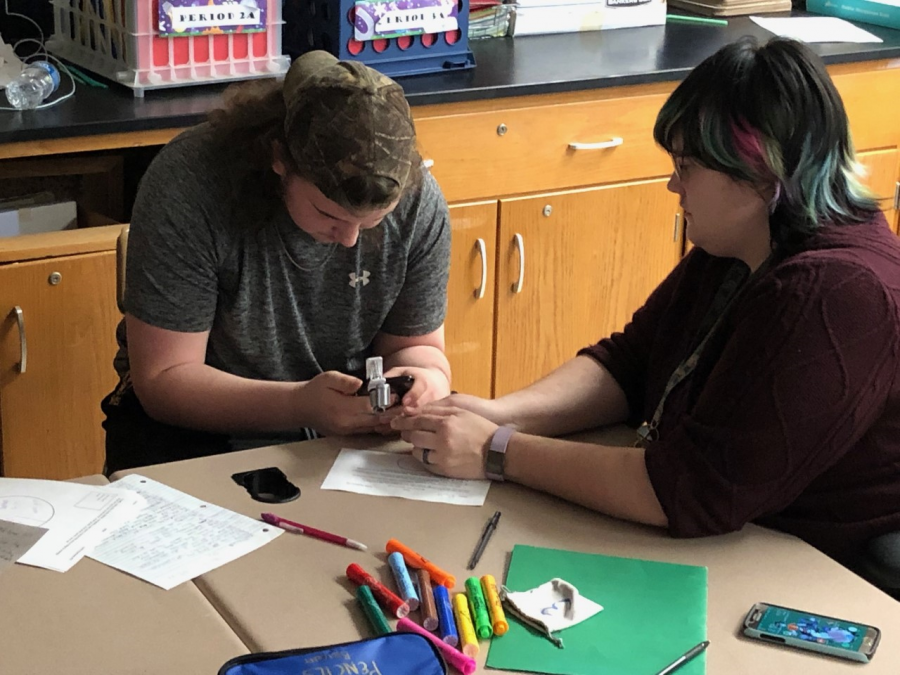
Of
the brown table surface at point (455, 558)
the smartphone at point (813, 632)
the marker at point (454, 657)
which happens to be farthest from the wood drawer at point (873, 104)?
the marker at point (454, 657)

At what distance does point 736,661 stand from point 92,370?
1.52m

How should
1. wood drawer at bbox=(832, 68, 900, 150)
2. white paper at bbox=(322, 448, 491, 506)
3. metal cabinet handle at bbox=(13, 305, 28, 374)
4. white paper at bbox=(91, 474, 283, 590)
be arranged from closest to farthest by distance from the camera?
white paper at bbox=(91, 474, 283, 590) < white paper at bbox=(322, 448, 491, 506) < metal cabinet handle at bbox=(13, 305, 28, 374) < wood drawer at bbox=(832, 68, 900, 150)

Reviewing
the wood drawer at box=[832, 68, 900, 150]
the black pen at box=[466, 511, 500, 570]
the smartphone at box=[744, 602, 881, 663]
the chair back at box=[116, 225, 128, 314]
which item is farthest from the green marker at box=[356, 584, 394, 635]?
the wood drawer at box=[832, 68, 900, 150]

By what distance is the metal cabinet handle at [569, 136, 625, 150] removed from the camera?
2.72 m

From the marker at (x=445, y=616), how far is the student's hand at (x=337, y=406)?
1.34 feet

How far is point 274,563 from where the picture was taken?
4.21 feet

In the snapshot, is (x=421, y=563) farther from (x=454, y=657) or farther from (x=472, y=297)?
(x=472, y=297)

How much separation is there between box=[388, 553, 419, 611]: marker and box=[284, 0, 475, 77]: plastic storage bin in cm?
150

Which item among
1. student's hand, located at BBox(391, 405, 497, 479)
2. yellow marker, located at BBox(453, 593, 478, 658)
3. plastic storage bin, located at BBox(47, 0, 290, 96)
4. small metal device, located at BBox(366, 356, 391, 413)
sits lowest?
yellow marker, located at BBox(453, 593, 478, 658)

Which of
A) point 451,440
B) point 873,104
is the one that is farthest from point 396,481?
point 873,104

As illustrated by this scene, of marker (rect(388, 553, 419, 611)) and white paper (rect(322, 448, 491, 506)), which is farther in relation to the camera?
white paper (rect(322, 448, 491, 506))

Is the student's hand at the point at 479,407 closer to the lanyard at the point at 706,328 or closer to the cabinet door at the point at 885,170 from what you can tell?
the lanyard at the point at 706,328

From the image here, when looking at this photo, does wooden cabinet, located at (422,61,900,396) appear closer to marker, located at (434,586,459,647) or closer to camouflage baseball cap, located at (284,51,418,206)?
camouflage baseball cap, located at (284,51,418,206)

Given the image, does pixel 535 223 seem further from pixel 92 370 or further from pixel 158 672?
pixel 158 672
